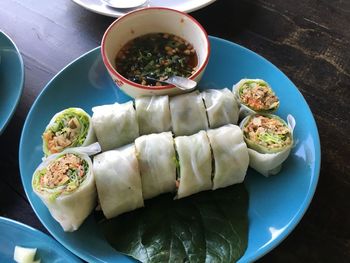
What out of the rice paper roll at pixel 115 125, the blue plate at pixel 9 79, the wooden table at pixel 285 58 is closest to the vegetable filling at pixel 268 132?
the wooden table at pixel 285 58

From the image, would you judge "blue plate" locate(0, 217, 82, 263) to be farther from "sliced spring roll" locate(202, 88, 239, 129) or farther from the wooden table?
"sliced spring roll" locate(202, 88, 239, 129)

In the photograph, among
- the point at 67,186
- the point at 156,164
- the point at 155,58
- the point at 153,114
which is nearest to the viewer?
the point at 67,186

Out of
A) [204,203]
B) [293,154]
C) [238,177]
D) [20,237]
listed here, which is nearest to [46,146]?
[20,237]

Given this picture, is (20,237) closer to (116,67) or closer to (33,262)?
(33,262)

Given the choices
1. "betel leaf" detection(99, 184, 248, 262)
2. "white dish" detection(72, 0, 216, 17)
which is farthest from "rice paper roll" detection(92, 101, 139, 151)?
"white dish" detection(72, 0, 216, 17)

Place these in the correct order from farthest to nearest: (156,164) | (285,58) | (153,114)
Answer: (285,58), (153,114), (156,164)

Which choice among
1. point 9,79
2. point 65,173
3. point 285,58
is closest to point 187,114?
point 65,173

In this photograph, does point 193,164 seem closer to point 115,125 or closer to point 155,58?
point 115,125
